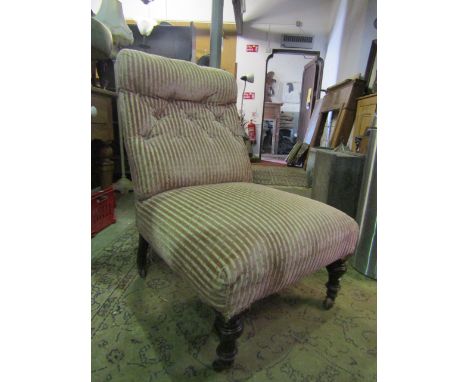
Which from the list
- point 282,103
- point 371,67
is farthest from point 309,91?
point 371,67

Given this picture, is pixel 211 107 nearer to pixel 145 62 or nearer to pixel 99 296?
pixel 145 62

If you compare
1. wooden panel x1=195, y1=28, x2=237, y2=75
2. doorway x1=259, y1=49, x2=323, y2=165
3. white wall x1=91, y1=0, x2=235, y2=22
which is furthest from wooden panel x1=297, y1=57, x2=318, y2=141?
white wall x1=91, y1=0, x2=235, y2=22

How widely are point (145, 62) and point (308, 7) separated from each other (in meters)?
4.34

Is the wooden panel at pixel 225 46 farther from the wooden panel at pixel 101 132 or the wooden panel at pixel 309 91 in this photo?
the wooden panel at pixel 101 132

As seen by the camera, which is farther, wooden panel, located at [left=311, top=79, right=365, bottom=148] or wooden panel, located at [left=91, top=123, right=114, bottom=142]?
wooden panel, located at [left=311, top=79, right=365, bottom=148]

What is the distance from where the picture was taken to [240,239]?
58 cm

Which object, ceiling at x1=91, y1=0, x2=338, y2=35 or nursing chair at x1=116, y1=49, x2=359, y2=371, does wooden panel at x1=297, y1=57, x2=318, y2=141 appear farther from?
nursing chair at x1=116, y1=49, x2=359, y2=371

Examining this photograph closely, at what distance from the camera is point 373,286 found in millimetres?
1151

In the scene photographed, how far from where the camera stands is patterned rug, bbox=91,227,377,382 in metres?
0.70

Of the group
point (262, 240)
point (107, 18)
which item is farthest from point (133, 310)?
point (107, 18)

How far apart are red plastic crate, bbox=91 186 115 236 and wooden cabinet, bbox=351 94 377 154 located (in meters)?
1.74

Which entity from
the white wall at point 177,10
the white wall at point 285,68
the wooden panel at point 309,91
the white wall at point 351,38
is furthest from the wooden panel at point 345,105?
the white wall at point 285,68

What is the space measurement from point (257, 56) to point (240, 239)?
4.52 meters
